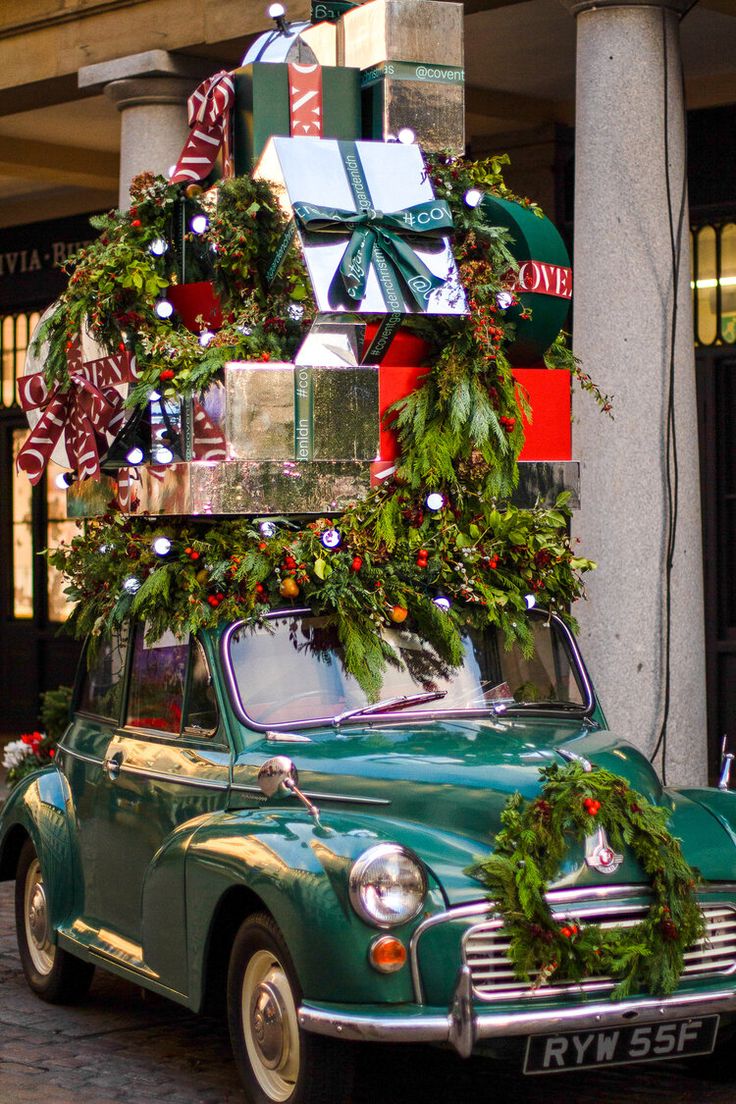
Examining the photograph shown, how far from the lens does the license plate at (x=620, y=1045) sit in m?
4.79

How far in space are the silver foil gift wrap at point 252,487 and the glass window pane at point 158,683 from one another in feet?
1.68

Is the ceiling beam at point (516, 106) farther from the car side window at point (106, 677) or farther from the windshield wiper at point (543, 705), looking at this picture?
the windshield wiper at point (543, 705)

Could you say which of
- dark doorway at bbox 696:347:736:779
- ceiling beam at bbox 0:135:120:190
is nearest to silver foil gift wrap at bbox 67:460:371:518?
dark doorway at bbox 696:347:736:779

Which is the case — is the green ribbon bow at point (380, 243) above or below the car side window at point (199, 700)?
above

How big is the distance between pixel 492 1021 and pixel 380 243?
277 cm

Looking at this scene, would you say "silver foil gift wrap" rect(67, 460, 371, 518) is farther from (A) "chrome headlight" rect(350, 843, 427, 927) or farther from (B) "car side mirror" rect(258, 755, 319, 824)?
(A) "chrome headlight" rect(350, 843, 427, 927)

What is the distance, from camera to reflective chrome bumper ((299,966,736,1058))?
15.2 feet

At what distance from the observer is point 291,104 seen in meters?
6.44

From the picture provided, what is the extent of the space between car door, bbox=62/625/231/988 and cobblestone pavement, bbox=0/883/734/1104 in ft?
1.18

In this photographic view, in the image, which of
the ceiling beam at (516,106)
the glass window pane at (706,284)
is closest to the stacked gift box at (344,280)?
the ceiling beam at (516,106)

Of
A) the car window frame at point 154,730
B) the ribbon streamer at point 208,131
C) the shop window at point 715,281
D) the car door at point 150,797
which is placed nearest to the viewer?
the car door at point 150,797

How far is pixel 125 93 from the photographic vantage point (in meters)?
10.9

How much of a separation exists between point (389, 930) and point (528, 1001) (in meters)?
0.43

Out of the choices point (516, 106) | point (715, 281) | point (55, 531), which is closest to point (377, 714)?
point (715, 281)
